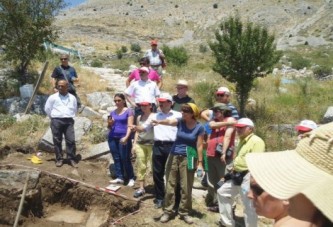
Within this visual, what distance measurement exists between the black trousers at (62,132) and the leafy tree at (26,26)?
395 centimetres

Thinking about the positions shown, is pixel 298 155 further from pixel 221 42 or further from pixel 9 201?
pixel 221 42

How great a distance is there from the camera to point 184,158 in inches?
210

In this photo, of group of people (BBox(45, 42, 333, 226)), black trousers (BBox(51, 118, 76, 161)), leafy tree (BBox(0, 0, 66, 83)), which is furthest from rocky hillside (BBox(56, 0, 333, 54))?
group of people (BBox(45, 42, 333, 226))

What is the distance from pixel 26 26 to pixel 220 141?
22.2ft

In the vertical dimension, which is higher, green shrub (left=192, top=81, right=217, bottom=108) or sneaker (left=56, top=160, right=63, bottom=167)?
green shrub (left=192, top=81, right=217, bottom=108)

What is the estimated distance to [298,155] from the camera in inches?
51.5

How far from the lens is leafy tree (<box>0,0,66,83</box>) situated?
1007cm

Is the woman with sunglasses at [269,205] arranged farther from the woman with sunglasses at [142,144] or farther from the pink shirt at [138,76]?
the pink shirt at [138,76]

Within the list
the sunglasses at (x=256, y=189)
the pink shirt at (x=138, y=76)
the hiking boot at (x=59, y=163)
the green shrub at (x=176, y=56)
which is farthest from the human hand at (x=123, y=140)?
the green shrub at (x=176, y=56)

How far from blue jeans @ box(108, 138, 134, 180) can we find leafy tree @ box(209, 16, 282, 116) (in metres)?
4.89

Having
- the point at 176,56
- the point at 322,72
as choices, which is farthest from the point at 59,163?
the point at 322,72

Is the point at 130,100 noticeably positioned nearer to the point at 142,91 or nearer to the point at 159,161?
the point at 142,91

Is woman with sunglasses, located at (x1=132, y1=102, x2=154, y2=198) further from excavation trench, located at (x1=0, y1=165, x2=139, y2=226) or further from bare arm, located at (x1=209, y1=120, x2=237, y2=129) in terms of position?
bare arm, located at (x1=209, y1=120, x2=237, y2=129)

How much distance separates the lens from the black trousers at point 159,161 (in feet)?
18.5
